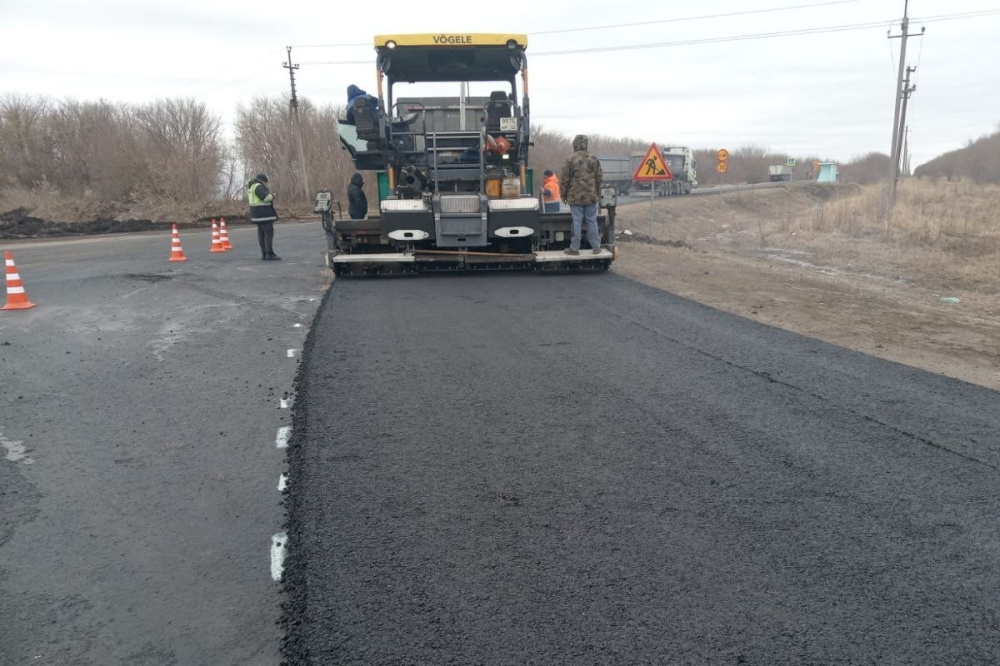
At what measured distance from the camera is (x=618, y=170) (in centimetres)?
4981

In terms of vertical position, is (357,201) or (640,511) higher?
(357,201)

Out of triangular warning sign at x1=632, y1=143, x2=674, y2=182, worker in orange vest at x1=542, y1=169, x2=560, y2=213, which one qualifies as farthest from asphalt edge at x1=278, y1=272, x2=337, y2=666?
triangular warning sign at x1=632, y1=143, x2=674, y2=182

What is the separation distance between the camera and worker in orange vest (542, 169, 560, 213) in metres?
12.7

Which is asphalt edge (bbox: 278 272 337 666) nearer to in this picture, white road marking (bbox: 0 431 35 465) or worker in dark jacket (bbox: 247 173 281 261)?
white road marking (bbox: 0 431 35 465)

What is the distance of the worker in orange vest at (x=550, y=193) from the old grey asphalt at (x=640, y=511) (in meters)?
6.63

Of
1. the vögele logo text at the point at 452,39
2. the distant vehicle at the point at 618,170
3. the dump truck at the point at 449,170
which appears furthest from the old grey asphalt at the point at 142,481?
the distant vehicle at the point at 618,170

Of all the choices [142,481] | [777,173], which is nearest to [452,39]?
[142,481]

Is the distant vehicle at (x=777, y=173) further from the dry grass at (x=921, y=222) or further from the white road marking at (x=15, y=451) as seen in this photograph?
the white road marking at (x=15, y=451)

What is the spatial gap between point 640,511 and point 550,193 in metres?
11.1

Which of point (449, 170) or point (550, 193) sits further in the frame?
point (550, 193)

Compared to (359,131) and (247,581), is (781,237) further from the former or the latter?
(247,581)

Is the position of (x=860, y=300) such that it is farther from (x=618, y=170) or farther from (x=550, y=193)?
(x=618, y=170)

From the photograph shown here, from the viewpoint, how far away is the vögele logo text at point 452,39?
440 inches

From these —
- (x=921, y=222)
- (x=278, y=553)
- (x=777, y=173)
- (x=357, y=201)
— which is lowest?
(x=278, y=553)
